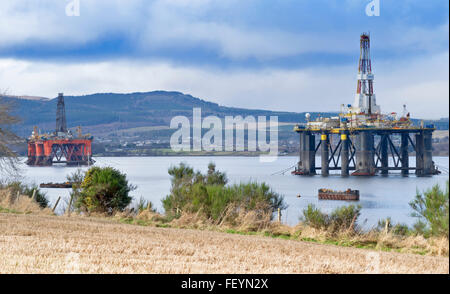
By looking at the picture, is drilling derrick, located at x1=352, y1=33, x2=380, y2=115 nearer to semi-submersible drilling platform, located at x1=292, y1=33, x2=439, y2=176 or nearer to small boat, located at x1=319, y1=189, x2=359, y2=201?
semi-submersible drilling platform, located at x1=292, y1=33, x2=439, y2=176

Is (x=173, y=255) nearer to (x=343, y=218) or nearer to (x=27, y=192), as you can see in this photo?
(x=343, y=218)

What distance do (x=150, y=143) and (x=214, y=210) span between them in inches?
5006

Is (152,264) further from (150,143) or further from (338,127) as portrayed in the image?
(150,143)

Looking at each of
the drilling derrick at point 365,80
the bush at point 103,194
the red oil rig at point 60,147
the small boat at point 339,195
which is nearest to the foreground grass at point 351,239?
the bush at point 103,194

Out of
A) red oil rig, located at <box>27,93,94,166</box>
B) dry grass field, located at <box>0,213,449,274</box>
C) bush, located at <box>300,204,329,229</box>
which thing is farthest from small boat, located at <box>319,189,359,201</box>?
red oil rig, located at <box>27,93,94,166</box>

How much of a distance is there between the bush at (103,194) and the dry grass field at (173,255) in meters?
10.1

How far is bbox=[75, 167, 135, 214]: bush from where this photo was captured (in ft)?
88.9

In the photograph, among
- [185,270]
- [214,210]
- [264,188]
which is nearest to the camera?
[185,270]
